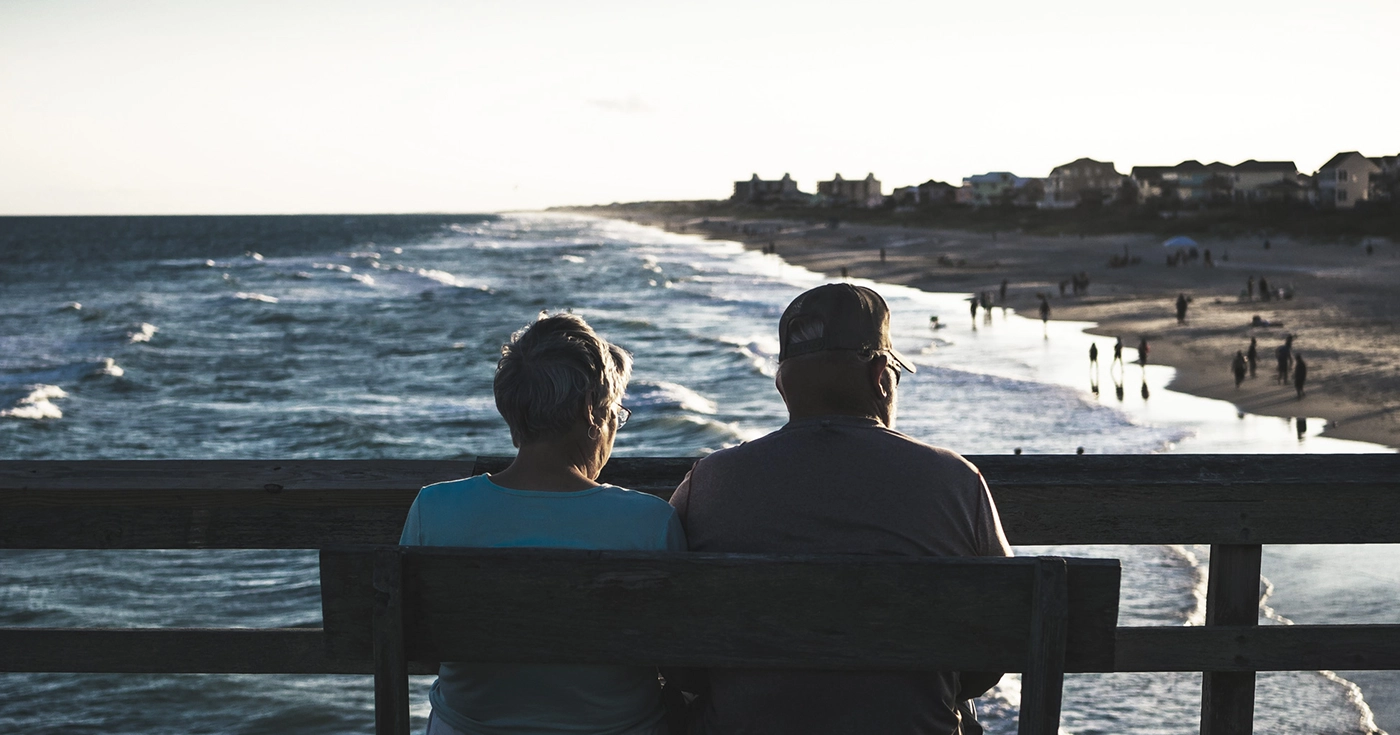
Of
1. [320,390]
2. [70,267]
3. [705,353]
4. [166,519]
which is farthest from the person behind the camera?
[70,267]

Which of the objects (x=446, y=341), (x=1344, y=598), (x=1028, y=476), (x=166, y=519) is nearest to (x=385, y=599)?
(x=166, y=519)

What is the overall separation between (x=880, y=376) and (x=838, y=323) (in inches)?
5.4

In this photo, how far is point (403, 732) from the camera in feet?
7.56

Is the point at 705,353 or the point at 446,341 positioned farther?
the point at 446,341

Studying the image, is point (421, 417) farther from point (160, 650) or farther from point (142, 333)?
point (142, 333)

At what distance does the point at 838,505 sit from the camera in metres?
2.31

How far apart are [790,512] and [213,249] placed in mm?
122807

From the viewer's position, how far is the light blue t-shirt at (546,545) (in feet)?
7.75

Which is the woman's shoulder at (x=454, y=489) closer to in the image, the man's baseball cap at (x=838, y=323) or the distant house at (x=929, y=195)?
the man's baseball cap at (x=838, y=323)

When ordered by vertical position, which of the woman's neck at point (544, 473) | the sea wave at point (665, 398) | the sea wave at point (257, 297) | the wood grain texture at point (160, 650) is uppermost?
the woman's neck at point (544, 473)

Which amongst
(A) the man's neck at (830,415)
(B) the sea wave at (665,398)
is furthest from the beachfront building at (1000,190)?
(A) the man's neck at (830,415)

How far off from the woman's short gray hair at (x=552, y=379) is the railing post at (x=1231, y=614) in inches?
55.7

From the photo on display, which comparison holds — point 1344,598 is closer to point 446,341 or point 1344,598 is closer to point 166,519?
point 166,519

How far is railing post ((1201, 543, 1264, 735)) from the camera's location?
8.89 ft
